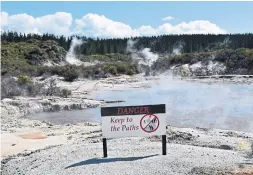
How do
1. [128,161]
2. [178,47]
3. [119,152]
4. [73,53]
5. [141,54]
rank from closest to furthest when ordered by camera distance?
[128,161] → [119,152] → [73,53] → [141,54] → [178,47]

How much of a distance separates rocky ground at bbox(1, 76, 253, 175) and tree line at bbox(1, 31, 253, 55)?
7080cm

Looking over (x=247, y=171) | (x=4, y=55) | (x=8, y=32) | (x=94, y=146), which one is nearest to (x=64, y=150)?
(x=94, y=146)

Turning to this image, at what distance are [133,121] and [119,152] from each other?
97 cm

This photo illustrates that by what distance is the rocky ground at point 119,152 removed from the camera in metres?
8.32

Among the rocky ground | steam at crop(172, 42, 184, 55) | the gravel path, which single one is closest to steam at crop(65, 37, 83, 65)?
steam at crop(172, 42, 184, 55)

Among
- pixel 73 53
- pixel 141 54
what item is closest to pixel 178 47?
pixel 141 54

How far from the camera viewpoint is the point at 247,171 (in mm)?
7871

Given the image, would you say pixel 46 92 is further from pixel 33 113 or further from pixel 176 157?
pixel 176 157

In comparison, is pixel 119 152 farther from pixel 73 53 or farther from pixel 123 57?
pixel 73 53

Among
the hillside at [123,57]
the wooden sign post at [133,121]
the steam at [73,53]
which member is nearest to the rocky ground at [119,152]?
the wooden sign post at [133,121]

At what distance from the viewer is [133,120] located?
30.9 ft

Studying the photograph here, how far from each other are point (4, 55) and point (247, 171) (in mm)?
60406

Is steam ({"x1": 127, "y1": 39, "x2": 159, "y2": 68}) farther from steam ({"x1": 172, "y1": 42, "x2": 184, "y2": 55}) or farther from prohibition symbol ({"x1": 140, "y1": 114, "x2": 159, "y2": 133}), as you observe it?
prohibition symbol ({"x1": 140, "y1": 114, "x2": 159, "y2": 133})

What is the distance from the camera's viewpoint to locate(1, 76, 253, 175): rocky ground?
8320mm
